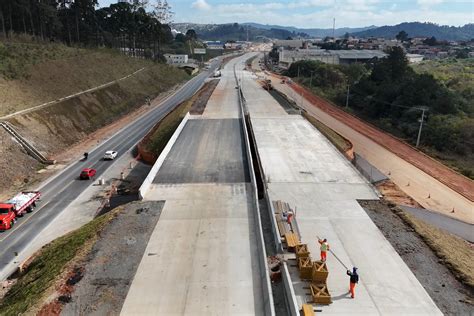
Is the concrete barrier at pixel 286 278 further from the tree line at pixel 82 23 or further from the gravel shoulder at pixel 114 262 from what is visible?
the tree line at pixel 82 23

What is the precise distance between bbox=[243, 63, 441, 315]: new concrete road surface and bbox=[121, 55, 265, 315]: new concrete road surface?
8.41 ft

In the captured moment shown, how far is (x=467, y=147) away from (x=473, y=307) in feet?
126

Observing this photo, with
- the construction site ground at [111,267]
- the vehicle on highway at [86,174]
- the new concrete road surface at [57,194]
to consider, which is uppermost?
the construction site ground at [111,267]

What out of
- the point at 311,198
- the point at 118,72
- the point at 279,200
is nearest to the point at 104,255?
the point at 279,200

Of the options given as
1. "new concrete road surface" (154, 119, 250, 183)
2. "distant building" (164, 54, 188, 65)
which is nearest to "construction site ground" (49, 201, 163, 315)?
"new concrete road surface" (154, 119, 250, 183)

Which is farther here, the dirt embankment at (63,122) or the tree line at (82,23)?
the tree line at (82,23)

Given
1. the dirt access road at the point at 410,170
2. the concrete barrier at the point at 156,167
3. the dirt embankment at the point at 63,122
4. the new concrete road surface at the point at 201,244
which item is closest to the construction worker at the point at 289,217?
the new concrete road surface at the point at 201,244

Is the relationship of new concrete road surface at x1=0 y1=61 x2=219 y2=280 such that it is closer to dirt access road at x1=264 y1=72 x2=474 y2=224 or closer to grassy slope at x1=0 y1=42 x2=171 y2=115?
grassy slope at x1=0 y1=42 x2=171 y2=115

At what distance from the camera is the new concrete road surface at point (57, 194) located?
26.3 metres

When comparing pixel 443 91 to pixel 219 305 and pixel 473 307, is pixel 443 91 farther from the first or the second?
pixel 219 305

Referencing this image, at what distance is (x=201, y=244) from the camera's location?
2114 cm

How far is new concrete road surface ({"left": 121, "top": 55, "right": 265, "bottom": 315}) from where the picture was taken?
16797 millimetres

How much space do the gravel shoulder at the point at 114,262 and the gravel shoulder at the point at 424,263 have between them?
1377cm

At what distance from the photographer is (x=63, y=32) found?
3932 inches
